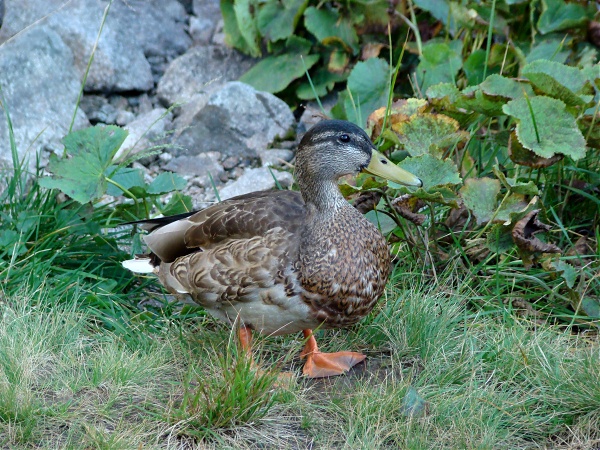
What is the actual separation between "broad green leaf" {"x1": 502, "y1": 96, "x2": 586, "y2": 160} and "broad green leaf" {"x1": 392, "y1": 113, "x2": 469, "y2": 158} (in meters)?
0.33

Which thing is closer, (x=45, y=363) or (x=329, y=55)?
(x=45, y=363)

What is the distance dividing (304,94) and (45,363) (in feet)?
9.70

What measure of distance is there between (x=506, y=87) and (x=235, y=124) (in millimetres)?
2002

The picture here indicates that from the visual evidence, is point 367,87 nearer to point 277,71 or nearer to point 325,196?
point 277,71

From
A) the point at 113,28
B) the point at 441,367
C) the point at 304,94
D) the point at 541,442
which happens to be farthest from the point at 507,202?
the point at 113,28

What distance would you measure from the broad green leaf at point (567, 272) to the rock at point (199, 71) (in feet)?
8.88

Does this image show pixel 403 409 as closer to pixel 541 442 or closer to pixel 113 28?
pixel 541 442

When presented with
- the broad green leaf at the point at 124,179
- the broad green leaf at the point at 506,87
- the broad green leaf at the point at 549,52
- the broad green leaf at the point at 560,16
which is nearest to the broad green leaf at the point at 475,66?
the broad green leaf at the point at 549,52

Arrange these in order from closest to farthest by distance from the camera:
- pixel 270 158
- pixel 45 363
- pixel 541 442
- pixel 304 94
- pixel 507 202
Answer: pixel 541 442 < pixel 45 363 < pixel 507 202 < pixel 270 158 < pixel 304 94

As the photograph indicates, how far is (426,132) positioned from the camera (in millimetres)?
3928

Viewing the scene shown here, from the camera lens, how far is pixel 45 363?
318 centimetres

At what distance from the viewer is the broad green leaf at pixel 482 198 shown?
3723 mm

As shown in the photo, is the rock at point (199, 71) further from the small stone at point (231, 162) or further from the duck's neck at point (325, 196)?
the duck's neck at point (325, 196)

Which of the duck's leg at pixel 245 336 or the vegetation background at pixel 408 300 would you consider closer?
the vegetation background at pixel 408 300
